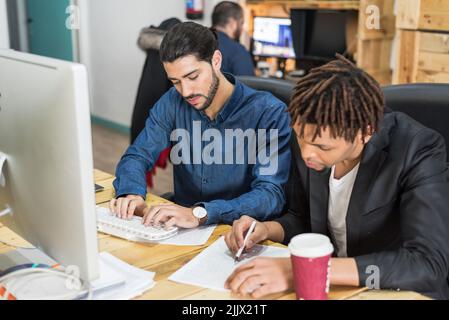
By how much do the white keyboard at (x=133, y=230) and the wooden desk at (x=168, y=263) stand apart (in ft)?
0.07

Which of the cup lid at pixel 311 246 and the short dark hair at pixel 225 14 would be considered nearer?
the cup lid at pixel 311 246

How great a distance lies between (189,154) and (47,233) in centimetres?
86

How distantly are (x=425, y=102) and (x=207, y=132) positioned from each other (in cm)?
67

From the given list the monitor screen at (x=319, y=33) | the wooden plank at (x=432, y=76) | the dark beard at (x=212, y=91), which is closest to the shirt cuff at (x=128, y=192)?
the dark beard at (x=212, y=91)

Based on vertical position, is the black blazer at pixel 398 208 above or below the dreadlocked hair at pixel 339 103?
below

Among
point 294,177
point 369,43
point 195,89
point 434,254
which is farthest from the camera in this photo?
point 369,43

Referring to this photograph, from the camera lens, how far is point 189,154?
1.97 meters

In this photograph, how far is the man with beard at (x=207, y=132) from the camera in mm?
1781

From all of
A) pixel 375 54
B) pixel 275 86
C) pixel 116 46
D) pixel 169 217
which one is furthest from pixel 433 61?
pixel 116 46

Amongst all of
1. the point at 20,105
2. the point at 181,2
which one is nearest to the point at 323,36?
the point at 181,2

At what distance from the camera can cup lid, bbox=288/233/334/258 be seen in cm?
103

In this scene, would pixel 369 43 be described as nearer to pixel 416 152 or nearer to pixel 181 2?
pixel 181 2

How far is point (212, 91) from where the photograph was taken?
1.89m

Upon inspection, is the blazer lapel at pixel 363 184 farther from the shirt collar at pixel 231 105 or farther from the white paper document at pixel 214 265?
the shirt collar at pixel 231 105
